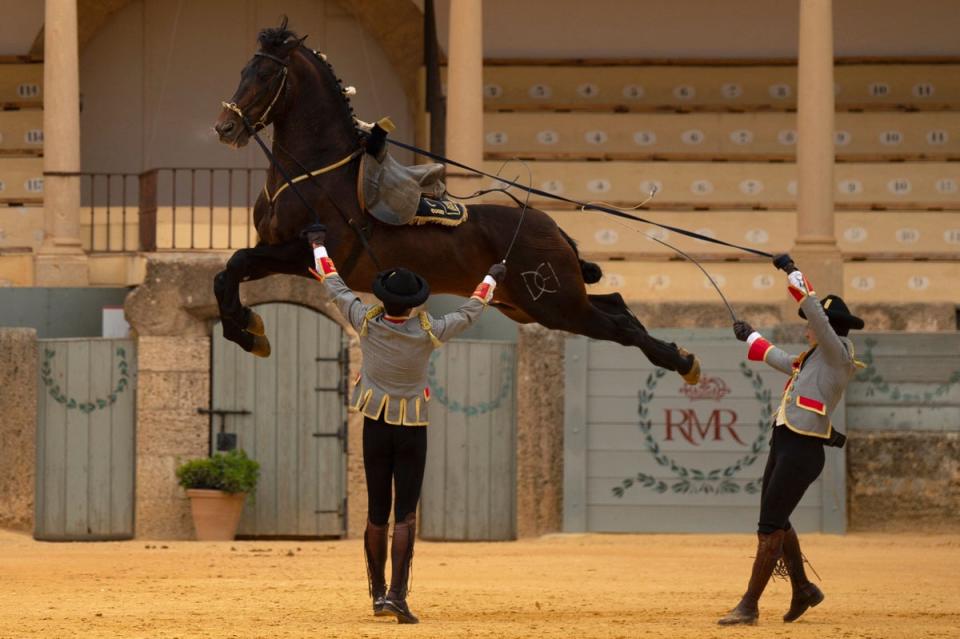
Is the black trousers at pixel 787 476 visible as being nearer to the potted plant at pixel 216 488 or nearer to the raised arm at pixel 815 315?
the raised arm at pixel 815 315

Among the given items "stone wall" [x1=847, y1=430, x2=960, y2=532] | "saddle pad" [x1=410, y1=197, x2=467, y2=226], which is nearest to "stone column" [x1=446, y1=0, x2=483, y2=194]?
"stone wall" [x1=847, y1=430, x2=960, y2=532]

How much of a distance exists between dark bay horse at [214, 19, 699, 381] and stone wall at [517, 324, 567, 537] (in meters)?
7.00

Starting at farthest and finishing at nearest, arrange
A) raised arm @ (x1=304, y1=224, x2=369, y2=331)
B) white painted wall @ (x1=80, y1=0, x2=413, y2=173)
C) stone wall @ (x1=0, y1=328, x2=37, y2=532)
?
white painted wall @ (x1=80, y1=0, x2=413, y2=173), stone wall @ (x1=0, y1=328, x2=37, y2=532), raised arm @ (x1=304, y1=224, x2=369, y2=331)

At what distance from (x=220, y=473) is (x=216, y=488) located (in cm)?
14

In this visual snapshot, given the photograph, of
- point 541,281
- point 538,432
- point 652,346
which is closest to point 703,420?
point 538,432

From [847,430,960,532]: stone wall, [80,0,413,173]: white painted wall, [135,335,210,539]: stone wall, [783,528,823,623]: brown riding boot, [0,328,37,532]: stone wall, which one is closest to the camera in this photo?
[783,528,823,623]: brown riding boot

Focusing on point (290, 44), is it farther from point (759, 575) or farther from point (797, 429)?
point (759, 575)

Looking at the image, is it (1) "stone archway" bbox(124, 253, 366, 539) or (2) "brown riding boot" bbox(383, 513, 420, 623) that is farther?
(1) "stone archway" bbox(124, 253, 366, 539)

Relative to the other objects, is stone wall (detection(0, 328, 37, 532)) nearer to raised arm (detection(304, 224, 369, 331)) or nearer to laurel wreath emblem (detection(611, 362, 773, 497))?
laurel wreath emblem (detection(611, 362, 773, 497))

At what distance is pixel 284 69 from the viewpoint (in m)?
10.0

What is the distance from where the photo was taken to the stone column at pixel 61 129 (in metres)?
19.4

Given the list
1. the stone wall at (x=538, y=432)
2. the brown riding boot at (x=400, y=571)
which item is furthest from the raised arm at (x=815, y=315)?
the stone wall at (x=538, y=432)

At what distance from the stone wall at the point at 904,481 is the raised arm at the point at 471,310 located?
8.76 m

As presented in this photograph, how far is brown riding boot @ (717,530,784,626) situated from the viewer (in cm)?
1002
